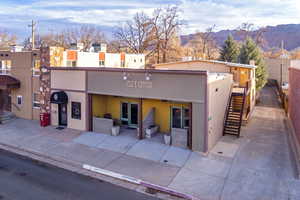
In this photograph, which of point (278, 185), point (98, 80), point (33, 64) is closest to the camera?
point (278, 185)

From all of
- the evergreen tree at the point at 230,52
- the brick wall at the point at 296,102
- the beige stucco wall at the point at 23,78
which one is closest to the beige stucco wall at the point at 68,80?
the beige stucco wall at the point at 23,78

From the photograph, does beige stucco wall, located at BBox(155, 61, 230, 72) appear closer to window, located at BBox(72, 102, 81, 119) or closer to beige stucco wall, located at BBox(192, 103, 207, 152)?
beige stucco wall, located at BBox(192, 103, 207, 152)

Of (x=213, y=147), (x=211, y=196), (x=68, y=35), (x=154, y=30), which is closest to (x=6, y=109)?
(x=213, y=147)

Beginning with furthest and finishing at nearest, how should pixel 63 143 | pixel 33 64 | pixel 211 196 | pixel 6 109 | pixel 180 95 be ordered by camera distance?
pixel 6 109 → pixel 33 64 → pixel 63 143 → pixel 180 95 → pixel 211 196

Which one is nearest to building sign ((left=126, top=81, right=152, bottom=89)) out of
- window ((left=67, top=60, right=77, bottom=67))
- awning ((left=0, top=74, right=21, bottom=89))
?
window ((left=67, top=60, right=77, bottom=67))

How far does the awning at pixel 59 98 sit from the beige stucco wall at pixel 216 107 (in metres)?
10.1

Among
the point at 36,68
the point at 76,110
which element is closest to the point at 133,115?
the point at 76,110

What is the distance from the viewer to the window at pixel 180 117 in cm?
1658

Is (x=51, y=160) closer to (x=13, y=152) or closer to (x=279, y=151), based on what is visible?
(x=13, y=152)

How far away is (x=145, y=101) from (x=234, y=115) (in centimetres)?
673

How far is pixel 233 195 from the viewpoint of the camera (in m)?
10.1

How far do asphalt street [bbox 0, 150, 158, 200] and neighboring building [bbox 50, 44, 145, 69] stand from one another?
1012cm

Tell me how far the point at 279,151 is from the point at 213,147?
371 cm

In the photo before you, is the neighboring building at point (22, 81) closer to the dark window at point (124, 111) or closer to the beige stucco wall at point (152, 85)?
the beige stucco wall at point (152, 85)
